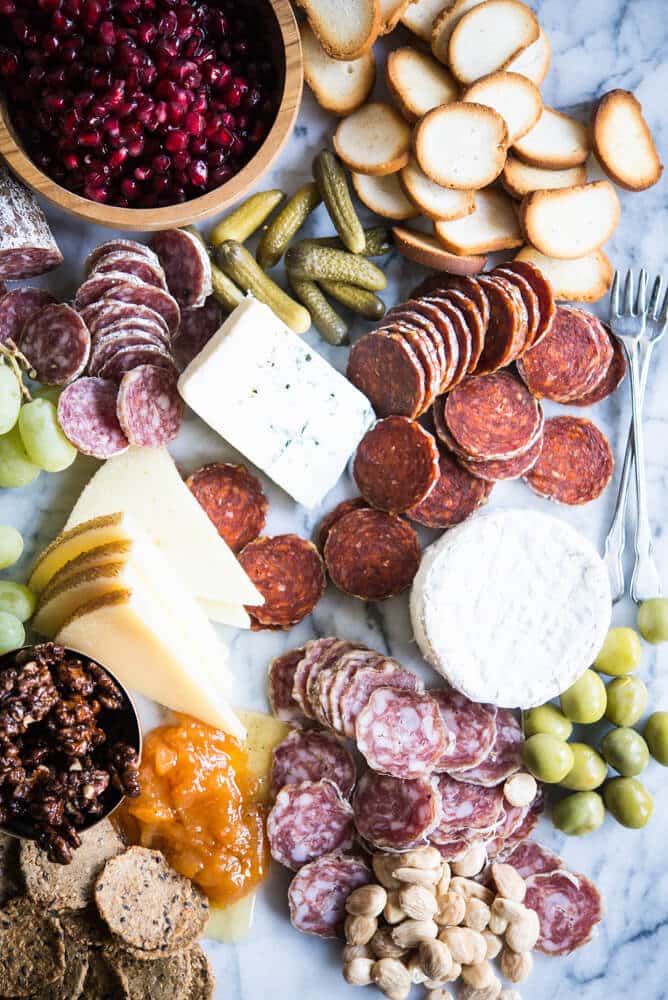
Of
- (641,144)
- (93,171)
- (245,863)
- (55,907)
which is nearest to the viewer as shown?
(93,171)

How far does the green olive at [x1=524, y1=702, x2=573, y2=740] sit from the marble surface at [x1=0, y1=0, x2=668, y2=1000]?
0.24 m

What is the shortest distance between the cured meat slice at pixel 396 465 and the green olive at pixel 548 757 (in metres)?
0.57

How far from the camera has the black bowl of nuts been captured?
1639 millimetres

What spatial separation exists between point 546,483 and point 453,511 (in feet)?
0.77

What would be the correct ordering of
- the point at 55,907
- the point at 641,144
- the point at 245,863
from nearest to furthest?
the point at 55,907, the point at 245,863, the point at 641,144

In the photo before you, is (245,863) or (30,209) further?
(245,863)

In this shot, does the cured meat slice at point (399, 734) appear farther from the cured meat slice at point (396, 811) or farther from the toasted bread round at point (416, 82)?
the toasted bread round at point (416, 82)

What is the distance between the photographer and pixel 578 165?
2.14 metres

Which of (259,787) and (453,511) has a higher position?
(453,511)

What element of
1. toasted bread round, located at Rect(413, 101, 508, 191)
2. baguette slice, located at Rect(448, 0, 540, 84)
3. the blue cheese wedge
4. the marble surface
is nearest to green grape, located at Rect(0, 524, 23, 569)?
the marble surface

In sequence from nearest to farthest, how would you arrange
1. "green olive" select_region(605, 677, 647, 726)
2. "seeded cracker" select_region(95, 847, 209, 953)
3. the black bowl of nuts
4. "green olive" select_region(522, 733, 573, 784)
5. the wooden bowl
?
the black bowl of nuts → the wooden bowl → "seeded cracker" select_region(95, 847, 209, 953) → "green olive" select_region(522, 733, 573, 784) → "green olive" select_region(605, 677, 647, 726)

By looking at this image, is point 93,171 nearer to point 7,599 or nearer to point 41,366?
point 41,366

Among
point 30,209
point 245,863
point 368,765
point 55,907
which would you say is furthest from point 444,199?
point 55,907

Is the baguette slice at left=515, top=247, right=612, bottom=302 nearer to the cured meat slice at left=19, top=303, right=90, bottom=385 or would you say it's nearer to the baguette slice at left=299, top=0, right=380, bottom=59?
the baguette slice at left=299, top=0, right=380, bottom=59
